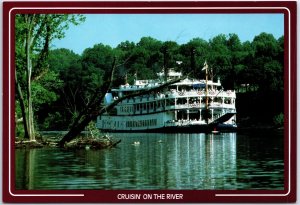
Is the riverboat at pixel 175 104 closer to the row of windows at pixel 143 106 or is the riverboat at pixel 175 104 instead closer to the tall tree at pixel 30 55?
the row of windows at pixel 143 106

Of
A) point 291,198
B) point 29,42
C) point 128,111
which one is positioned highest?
point 29,42

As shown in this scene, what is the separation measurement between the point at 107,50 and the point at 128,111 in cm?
423

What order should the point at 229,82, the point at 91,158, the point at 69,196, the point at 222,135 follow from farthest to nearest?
1. the point at 222,135
2. the point at 91,158
3. the point at 229,82
4. the point at 69,196

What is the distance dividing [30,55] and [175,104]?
365 cm

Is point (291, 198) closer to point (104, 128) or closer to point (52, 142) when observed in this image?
point (52, 142)

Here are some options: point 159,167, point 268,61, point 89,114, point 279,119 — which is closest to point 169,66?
point 159,167

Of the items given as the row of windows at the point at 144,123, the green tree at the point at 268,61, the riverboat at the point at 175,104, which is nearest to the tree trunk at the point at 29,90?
the riverboat at the point at 175,104

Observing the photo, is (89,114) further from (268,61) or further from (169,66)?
(268,61)

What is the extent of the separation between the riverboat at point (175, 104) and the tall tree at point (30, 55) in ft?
3.68

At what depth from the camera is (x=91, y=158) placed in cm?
1126

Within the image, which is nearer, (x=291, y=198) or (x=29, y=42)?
(x=291, y=198)

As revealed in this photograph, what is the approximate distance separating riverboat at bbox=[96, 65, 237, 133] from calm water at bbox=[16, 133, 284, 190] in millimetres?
551

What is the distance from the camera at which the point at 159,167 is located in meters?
10.4

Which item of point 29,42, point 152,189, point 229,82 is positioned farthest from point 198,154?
point 152,189
